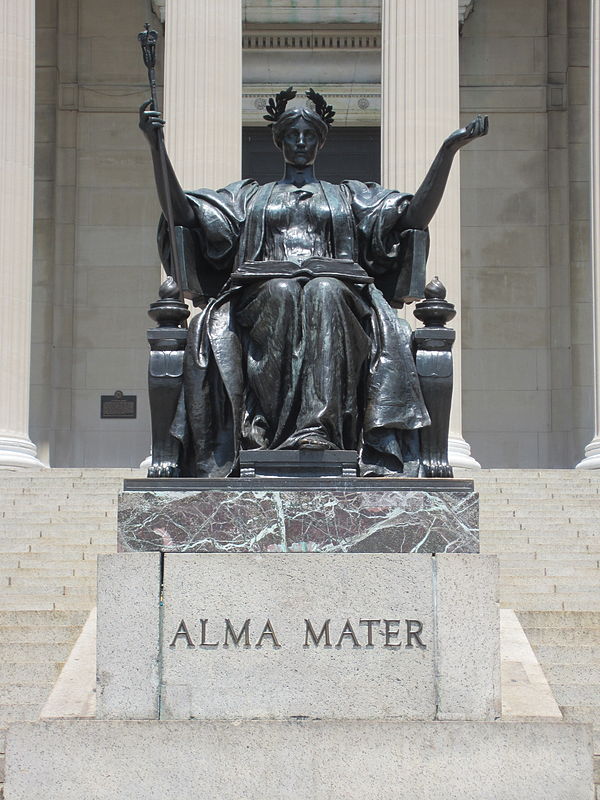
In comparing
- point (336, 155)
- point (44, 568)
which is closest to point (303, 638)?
point (44, 568)

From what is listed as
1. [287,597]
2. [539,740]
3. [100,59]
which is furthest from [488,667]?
[100,59]

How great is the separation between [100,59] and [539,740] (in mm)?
27415

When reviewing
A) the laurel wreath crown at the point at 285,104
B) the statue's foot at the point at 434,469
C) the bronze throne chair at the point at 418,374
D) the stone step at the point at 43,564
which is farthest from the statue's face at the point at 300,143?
the stone step at the point at 43,564

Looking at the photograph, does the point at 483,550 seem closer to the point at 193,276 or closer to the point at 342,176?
the point at 193,276

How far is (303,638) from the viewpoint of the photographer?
8.09m

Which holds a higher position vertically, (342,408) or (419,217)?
(419,217)

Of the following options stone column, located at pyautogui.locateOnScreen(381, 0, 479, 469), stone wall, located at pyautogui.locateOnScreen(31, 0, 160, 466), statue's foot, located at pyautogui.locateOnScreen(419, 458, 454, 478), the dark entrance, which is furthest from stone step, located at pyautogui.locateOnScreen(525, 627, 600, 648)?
the dark entrance

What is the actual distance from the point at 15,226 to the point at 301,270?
15.6 m

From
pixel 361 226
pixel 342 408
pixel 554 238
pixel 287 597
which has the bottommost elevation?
pixel 287 597

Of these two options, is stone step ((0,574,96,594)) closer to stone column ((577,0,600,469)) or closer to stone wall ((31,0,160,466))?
stone column ((577,0,600,469))

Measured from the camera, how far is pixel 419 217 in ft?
33.4

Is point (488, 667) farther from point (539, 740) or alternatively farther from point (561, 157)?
point (561, 157)

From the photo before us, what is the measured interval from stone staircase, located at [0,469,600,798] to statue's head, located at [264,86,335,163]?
392 centimetres

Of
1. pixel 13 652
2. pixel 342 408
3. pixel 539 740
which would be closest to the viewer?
pixel 539 740
